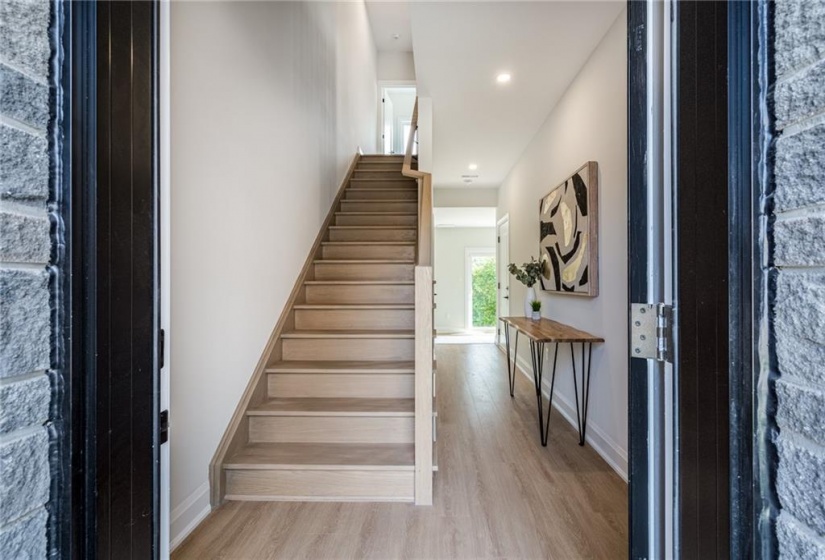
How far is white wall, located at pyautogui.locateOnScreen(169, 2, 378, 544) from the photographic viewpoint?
1549mm

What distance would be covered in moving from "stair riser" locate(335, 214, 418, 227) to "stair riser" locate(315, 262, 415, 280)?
82 centimetres

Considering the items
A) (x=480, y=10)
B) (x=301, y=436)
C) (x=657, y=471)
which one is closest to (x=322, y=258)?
(x=301, y=436)

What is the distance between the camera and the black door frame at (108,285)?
515 millimetres

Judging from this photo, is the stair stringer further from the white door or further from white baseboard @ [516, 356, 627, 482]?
the white door

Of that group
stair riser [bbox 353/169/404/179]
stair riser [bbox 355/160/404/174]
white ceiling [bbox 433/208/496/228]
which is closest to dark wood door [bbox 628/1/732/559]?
stair riser [bbox 353/169/404/179]

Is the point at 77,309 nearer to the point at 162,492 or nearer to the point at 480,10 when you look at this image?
the point at 162,492

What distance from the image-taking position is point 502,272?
6559 millimetres

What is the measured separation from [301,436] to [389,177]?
3578mm

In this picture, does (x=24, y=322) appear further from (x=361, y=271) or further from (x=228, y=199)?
(x=361, y=271)

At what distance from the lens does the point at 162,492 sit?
28.3 inches

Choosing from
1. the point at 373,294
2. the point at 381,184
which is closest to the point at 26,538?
the point at 373,294

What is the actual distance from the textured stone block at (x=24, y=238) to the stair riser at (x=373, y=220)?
3.50 meters

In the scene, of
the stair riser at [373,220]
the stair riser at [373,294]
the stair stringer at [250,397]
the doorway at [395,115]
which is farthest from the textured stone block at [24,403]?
the doorway at [395,115]

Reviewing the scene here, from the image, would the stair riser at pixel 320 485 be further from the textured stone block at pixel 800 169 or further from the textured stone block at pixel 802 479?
the textured stone block at pixel 800 169
